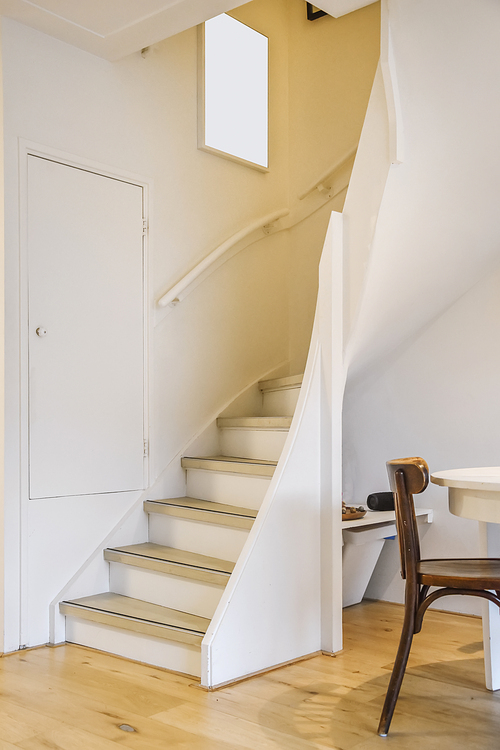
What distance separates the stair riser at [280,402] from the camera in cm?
413

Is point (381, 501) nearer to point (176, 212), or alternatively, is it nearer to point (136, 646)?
point (136, 646)

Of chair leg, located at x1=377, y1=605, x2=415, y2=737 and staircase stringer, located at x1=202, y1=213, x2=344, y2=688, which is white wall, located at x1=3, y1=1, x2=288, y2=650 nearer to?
staircase stringer, located at x1=202, y1=213, x2=344, y2=688

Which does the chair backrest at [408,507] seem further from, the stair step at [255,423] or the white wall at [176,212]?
the white wall at [176,212]

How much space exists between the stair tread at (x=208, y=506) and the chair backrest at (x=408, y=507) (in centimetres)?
113

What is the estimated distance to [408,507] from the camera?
2266 millimetres

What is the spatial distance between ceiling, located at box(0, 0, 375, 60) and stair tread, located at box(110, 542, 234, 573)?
242 centimetres

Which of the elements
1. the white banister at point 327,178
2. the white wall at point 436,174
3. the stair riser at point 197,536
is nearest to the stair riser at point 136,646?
the stair riser at point 197,536

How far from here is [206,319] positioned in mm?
4238

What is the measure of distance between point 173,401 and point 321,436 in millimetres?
1111

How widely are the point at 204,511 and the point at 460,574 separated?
1.52 meters

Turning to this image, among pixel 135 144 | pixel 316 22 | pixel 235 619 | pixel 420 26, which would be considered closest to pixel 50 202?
pixel 135 144

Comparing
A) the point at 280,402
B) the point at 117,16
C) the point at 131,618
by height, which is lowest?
the point at 131,618

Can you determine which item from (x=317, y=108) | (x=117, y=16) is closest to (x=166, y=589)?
(x=117, y=16)

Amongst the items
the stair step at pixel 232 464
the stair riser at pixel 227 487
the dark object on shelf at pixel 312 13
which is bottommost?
the stair riser at pixel 227 487
